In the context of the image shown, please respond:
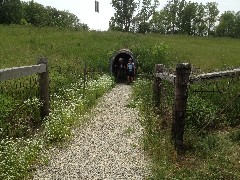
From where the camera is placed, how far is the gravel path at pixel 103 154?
258 inches

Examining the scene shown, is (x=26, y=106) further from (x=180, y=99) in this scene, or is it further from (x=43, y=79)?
(x=180, y=99)

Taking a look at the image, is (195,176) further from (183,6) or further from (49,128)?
(183,6)

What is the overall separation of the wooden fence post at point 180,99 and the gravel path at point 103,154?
0.89 metres

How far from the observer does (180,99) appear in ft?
23.4

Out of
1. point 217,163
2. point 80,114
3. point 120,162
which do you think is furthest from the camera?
point 80,114

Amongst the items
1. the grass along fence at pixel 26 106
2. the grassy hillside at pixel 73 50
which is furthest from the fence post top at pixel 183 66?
the grassy hillside at pixel 73 50

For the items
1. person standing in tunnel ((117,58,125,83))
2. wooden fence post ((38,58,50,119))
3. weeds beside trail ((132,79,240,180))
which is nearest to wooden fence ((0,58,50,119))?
wooden fence post ((38,58,50,119))

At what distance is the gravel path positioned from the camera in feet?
21.5

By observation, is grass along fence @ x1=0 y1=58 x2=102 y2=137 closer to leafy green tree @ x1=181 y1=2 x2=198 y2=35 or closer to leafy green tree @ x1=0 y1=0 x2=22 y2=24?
leafy green tree @ x1=0 y1=0 x2=22 y2=24

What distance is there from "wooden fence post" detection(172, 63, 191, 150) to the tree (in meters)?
86.4

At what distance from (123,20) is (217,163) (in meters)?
90.6

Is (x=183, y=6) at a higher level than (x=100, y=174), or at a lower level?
higher

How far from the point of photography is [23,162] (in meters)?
6.62

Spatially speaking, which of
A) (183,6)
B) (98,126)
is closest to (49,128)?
(98,126)
